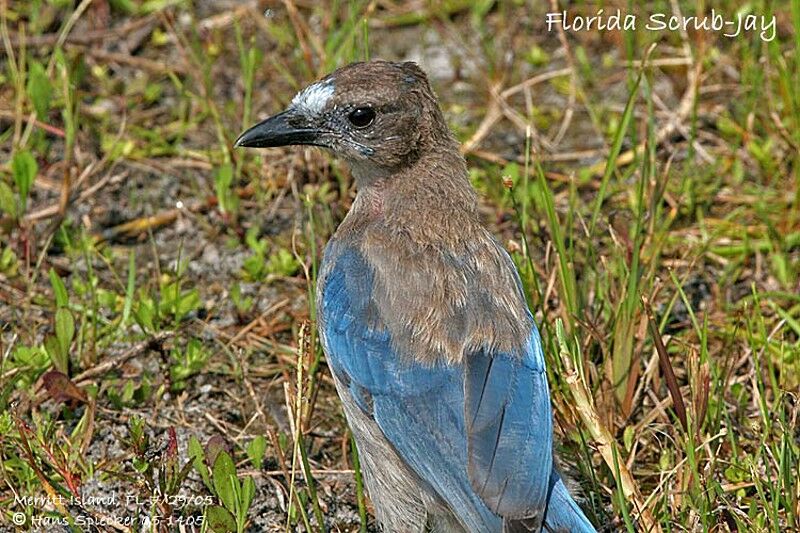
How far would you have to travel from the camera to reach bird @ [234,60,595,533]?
151 inches

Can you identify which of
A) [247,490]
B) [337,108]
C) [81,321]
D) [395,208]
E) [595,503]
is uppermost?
[337,108]

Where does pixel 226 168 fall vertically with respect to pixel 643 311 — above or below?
above

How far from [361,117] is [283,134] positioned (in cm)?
29

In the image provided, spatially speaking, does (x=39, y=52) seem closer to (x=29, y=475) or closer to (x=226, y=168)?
(x=226, y=168)

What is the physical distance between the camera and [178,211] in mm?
6020

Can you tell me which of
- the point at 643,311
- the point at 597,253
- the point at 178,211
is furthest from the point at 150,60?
the point at 643,311

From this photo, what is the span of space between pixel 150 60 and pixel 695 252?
119 inches

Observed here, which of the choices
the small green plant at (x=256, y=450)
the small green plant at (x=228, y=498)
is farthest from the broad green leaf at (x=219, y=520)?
the small green plant at (x=256, y=450)

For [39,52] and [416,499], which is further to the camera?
[39,52]

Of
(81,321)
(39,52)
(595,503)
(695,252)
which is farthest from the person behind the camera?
(39,52)

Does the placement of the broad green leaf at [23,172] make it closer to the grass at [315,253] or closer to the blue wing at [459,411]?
the grass at [315,253]

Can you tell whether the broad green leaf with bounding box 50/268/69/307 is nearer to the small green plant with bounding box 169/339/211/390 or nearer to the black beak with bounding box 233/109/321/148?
the small green plant with bounding box 169/339/211/390

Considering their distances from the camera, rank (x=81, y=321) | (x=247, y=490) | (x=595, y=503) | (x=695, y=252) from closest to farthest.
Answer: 1. (x=247, y=490)
2. (x=595, y=503)
3. (x=81, y=321)
4. (x=695, y=252)

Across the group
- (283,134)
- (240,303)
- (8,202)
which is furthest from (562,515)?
(8,202)
